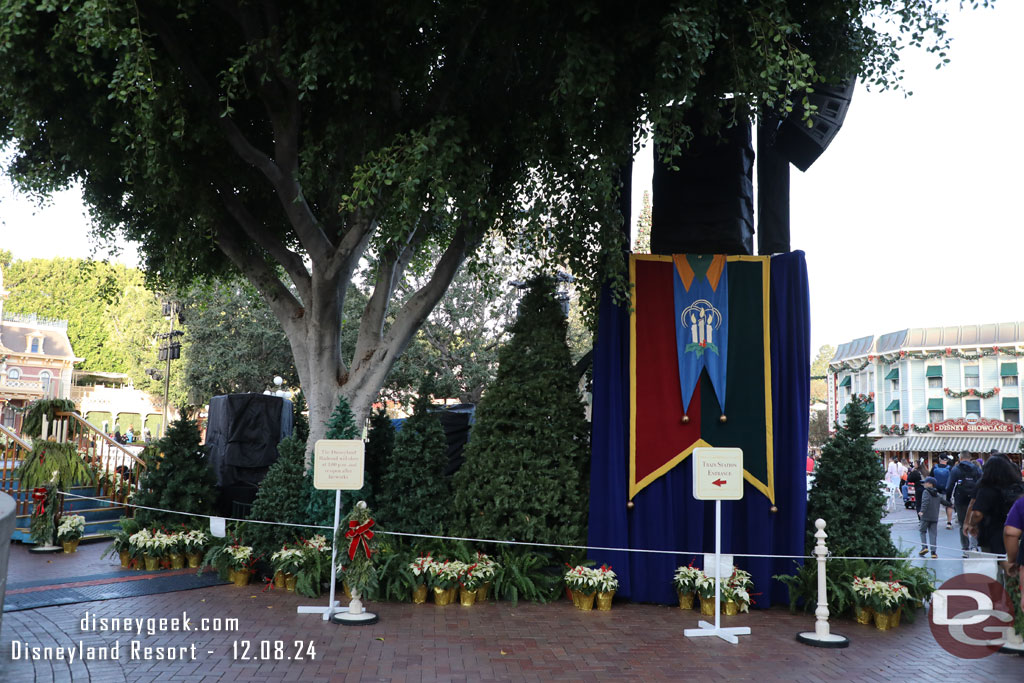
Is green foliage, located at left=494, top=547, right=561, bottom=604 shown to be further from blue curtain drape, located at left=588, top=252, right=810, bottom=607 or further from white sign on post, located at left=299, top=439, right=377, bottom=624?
white sign on post, located at left=299, top=439, right=377, bottom=624

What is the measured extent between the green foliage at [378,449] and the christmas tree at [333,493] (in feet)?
1.51

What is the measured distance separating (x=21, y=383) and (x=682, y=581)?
169ft

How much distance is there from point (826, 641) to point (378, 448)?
6.24 metres

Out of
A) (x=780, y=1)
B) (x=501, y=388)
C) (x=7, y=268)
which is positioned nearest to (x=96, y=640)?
(x=501, y=388)

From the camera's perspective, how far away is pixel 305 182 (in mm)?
9008

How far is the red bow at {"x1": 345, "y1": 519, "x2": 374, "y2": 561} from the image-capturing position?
7.89 m

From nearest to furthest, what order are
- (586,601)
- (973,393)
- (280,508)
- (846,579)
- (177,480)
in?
(846,579), (586,601), (280,508), (177,480), (973,393)

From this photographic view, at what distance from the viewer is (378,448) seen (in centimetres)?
1076

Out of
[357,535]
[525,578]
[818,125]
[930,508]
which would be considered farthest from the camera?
[930,508]

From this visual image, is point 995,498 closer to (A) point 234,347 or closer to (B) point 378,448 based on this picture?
(B) point 378,448

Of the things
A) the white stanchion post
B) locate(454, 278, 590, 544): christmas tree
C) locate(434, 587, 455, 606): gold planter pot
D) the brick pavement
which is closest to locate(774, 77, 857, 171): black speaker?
locate(454, 278, 590, 544): christmas tree

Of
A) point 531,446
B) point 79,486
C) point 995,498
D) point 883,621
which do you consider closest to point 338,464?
point 531,446

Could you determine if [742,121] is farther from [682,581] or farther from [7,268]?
[7,268]

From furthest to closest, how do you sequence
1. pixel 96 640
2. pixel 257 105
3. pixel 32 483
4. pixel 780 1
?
pixel 32 483 < pixel 257 105 < pixel 780 1 < pixel 96 640
